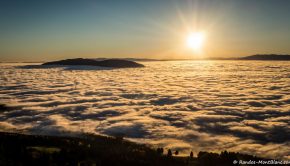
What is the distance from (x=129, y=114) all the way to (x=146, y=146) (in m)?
4.38

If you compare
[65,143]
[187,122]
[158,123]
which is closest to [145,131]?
[158,123]

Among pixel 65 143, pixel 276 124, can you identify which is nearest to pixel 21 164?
pixel 65 143

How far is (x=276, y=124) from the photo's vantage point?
10.8 m

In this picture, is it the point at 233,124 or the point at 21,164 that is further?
the point at 233,124

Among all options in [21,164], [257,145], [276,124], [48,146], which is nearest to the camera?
[21,164]

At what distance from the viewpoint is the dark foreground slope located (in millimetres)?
6461

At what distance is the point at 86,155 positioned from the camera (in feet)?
22.9

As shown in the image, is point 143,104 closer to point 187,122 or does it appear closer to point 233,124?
point 187,122

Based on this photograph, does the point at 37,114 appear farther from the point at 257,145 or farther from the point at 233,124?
the point at 257,145

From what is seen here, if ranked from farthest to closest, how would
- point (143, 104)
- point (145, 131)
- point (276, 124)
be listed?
point (143, 104)
point (276, 124)
point (145, 131)

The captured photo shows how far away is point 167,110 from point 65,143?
6627 mm

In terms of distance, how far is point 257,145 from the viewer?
8.50 metres

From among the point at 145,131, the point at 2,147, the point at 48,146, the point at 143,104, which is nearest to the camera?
the point at 2,147

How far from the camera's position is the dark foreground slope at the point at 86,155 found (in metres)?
6.46
